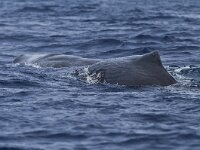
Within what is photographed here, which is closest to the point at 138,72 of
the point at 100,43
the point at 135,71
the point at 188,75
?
the point at 135,71

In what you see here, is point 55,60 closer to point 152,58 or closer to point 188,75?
point 188,75

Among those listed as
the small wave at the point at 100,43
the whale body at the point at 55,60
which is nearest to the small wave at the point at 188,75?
the whale body at the point at 55,60

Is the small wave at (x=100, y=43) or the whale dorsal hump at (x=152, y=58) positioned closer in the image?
the whale dorsal hump at (x=152, y=58)

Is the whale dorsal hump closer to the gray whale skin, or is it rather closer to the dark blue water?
the gray whale skin

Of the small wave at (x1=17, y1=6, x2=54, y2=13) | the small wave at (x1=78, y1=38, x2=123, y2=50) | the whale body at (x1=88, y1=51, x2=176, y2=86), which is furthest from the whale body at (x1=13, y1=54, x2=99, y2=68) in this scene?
the small wave at (x1=17, y1=6, x2=54, y2=13)

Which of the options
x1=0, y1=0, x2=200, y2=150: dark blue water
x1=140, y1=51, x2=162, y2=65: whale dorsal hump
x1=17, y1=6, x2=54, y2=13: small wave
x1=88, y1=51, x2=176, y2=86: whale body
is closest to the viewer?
x1=0, y1=0, x2=200, y2=150: dark blue water

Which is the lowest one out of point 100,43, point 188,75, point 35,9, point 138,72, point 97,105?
point 97,105

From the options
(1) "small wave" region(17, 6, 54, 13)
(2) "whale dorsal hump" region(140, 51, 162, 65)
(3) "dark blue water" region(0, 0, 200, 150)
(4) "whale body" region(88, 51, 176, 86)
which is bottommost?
(3) "dark blue water" region(0, 0, 200, 150)

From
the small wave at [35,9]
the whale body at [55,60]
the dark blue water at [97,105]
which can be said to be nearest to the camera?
the dark blue water at [97,105]

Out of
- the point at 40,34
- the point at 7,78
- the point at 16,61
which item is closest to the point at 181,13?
the point at 40,34

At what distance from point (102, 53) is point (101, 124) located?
1397 cm

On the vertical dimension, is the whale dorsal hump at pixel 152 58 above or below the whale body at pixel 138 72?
above

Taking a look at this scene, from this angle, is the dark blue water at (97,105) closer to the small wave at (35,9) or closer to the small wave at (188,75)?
the small wave at (188,75)

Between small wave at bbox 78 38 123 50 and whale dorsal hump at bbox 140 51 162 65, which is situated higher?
whale dorsal hump at bbox 140 51 162 65
